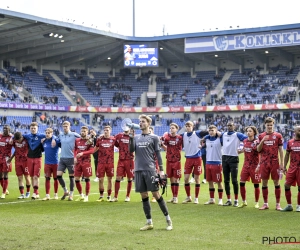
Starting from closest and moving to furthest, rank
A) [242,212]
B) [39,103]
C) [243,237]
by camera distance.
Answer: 1. [243,237]
2. [242,212]
3. [39,103]

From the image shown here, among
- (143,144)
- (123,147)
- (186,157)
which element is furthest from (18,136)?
(143,144)

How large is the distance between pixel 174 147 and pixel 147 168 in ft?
17.0

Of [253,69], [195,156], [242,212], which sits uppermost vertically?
[253,69]

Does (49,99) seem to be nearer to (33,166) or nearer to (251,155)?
(33,166)

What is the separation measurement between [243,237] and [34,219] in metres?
4.89

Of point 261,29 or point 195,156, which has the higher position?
point 261,29

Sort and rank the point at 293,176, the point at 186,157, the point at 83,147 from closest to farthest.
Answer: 1. the point at 293,176
2. the point at 186,157
3. the point at 83,147

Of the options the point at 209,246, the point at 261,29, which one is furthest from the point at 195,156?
the point at 261,29

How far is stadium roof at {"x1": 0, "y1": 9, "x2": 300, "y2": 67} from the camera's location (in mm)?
51500

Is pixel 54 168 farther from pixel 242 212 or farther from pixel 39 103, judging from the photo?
pixel 39 103

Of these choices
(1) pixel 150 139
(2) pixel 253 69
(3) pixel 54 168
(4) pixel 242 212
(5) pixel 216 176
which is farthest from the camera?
(2) pixel 253 69

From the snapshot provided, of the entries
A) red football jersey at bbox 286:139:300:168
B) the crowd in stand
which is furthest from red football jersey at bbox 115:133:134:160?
the crowd in stand

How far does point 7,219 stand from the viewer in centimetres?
1228

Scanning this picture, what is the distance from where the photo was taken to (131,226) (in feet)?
36.7
